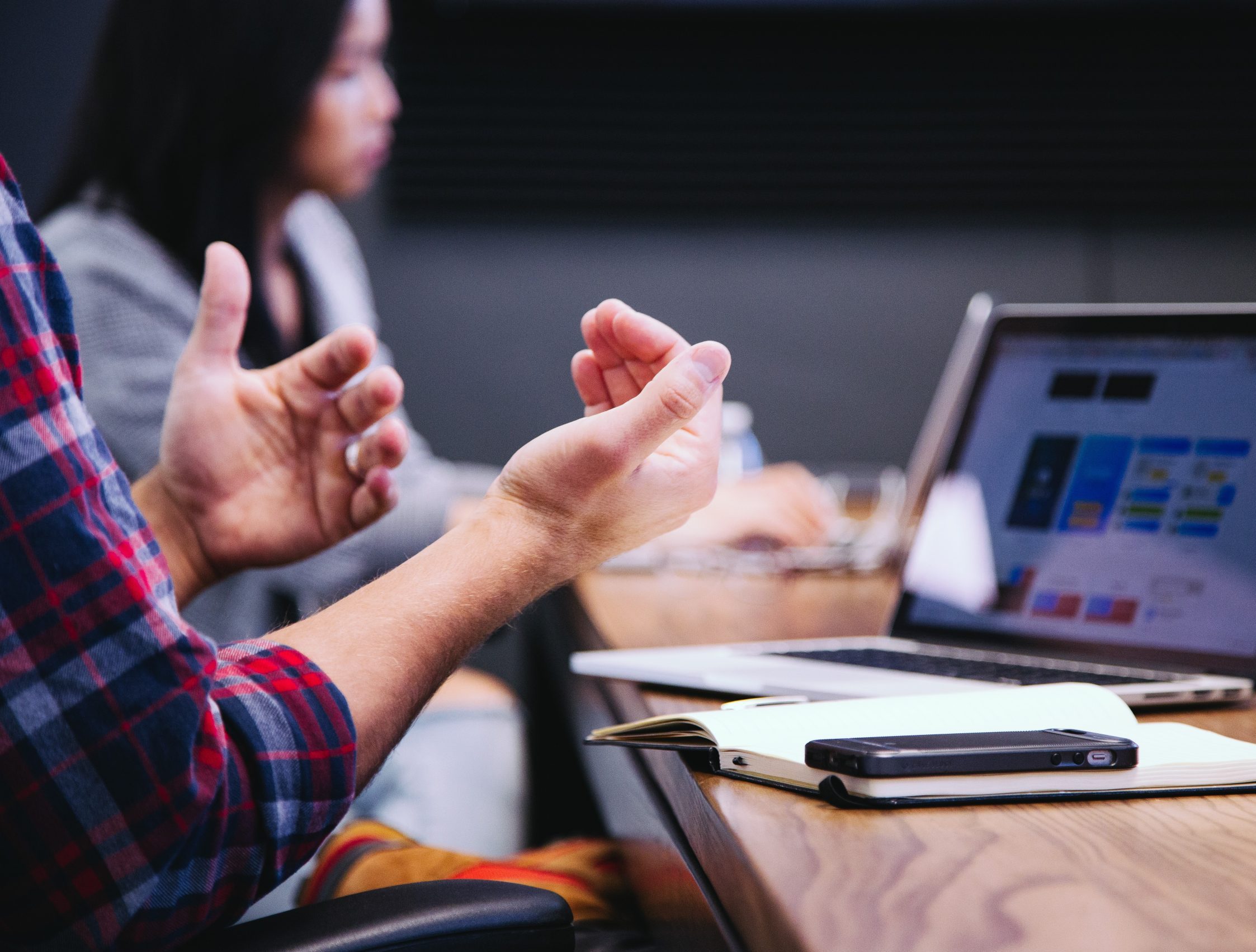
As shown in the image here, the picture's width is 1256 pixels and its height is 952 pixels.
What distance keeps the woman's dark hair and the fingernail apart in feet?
3.83

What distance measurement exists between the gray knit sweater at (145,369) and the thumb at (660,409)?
0.85 meters

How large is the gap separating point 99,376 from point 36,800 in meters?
1.13

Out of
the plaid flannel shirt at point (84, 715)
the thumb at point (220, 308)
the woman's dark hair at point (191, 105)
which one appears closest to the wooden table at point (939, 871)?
the plaid flannel shirt at point (84, 715)

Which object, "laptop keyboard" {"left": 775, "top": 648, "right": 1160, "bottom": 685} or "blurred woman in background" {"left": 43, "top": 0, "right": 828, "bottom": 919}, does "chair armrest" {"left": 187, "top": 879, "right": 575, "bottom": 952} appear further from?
"blurred woman in background" {"left": 43, "top": 0, "right": 828, "bottom": 919}

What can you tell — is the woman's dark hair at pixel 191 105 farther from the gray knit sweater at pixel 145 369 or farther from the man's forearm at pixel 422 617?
the man's forearm at pixel 422 617

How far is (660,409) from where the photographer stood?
68 cm

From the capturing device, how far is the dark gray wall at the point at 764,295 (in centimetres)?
291

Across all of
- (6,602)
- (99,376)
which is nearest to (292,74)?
(99,376)

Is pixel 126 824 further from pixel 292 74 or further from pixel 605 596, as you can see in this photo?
pixel 292 74

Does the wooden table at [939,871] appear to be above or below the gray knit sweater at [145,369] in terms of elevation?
below

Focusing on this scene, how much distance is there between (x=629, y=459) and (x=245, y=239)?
1.26 meters

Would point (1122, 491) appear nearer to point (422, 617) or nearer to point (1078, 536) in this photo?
point (1078, 536)

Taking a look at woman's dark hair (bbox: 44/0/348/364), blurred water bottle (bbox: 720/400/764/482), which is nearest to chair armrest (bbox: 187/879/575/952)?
woman's dark hair (bbox: 44/0/348/364)

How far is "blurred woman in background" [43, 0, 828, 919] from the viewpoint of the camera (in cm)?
156
